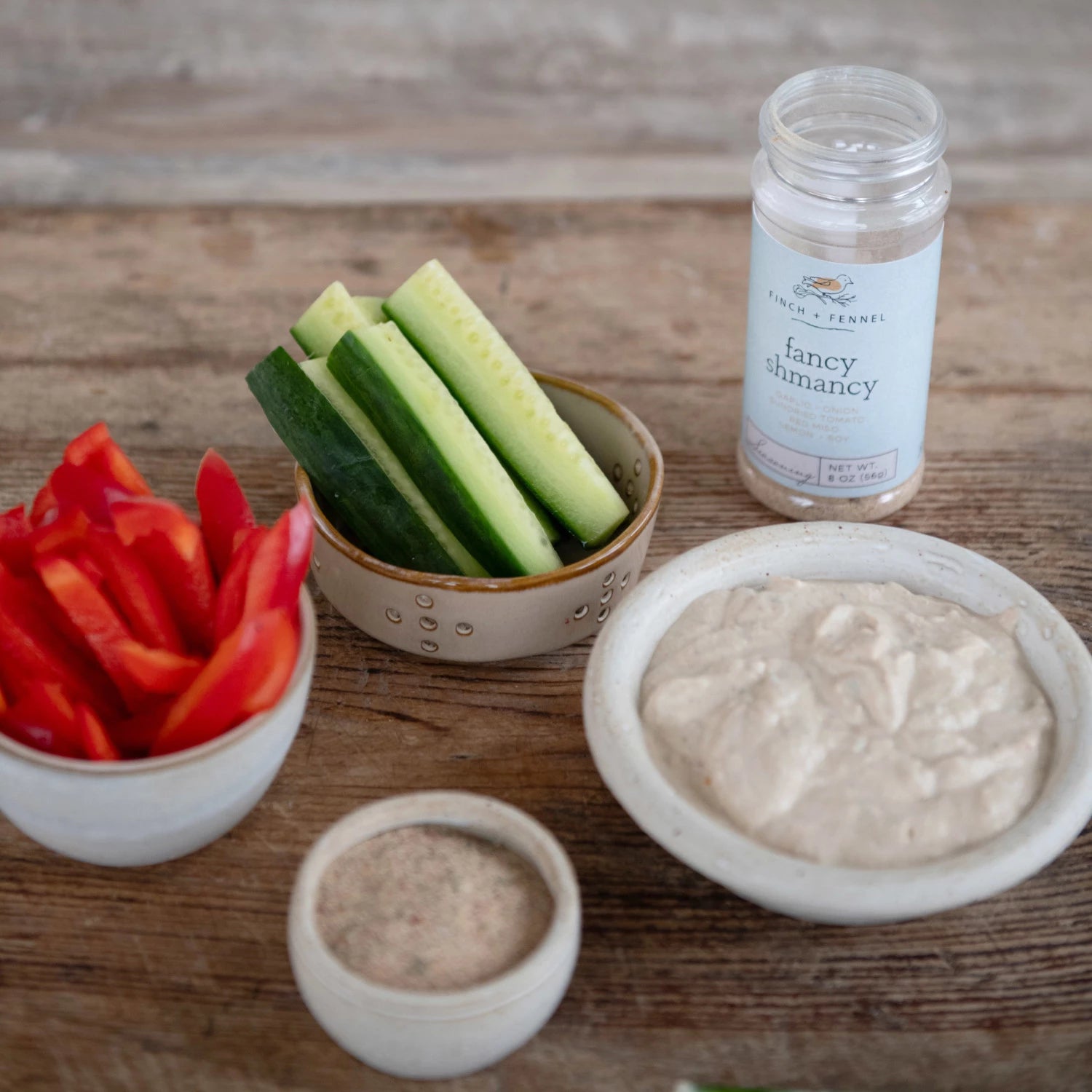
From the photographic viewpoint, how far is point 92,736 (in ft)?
3.90

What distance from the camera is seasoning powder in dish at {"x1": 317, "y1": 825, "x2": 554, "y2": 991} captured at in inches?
43.9

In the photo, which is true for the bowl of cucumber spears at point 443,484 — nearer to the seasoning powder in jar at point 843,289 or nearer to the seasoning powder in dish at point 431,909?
the seasoning powder in jar at point 843,289

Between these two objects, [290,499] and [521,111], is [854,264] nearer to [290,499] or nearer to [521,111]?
[290,499]

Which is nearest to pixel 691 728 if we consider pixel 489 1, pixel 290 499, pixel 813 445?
pixel 813 445

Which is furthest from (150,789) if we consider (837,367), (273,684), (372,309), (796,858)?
(837,367)

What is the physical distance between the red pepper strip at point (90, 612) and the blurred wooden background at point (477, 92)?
133 centimetres

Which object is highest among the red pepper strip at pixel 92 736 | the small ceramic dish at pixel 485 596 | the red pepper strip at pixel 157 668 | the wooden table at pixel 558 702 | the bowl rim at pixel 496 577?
the red pepper strip at pixel 157 668

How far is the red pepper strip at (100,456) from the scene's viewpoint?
4.28 feet

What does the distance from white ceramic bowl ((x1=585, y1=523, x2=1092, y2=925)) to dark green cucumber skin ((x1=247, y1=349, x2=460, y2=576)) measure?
257 millimetres

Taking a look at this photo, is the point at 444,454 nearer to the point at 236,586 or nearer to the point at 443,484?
the point at 443,484

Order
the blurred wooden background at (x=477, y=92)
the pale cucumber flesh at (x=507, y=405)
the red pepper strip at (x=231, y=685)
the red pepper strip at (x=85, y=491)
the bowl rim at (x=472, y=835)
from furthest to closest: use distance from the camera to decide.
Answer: the blurred wooden background at (x=477, y=92) → the pale cucumber flesh at (x=507, y=405) → the red pepper strip at (x=85, y=491) → the red pepper strip at (x=231, y=685) → the bowl rim at (x=472, y=835)

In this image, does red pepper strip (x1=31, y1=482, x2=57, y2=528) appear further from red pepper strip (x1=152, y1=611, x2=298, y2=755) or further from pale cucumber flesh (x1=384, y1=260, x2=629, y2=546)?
pale cucumber flesh (x1=384, y1=260, x2=629, y2=546)

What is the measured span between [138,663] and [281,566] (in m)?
0.15

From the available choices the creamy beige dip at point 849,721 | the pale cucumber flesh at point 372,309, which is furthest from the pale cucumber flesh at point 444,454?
the creamy beige dip at point 849,721
